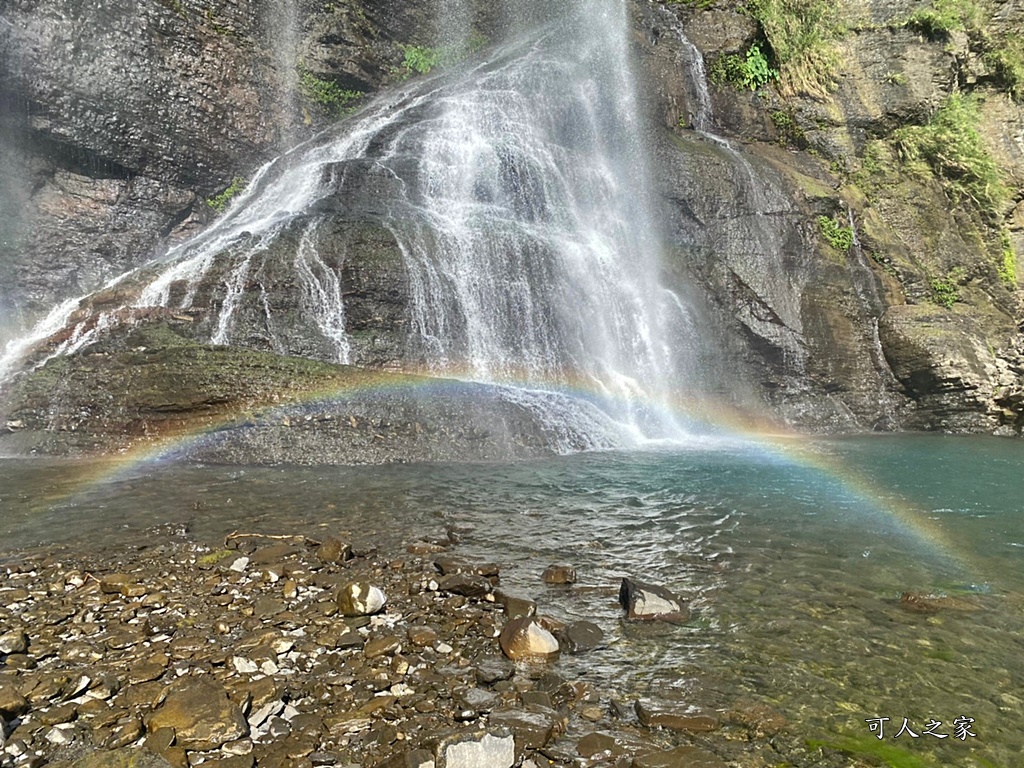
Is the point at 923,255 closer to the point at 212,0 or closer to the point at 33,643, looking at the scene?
the point at 33,643

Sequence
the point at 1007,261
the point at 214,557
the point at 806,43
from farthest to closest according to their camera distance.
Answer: the point at 806,43, the point at 1007,261, the point at 214,557

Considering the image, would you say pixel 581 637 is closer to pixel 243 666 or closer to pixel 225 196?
pixel 243 666

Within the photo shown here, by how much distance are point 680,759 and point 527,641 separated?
46.6 inches

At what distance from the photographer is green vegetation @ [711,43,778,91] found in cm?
2325

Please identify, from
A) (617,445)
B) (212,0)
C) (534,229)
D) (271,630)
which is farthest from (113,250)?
(271,630)

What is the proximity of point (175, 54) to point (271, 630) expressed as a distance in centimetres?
2217

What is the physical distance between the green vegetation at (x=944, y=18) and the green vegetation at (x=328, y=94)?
2062 centimetres

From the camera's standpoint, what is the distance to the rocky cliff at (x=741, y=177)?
16938 millimetres

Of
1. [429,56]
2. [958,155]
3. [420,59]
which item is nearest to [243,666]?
[958,155]

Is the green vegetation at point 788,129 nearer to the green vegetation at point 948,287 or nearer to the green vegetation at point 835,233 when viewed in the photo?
the green vegetation at point 835,233

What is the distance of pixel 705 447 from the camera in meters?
13.5

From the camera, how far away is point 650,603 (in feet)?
14.6

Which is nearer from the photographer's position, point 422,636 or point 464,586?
point 422,636

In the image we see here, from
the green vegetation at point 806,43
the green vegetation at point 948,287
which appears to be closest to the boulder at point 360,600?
the green vegetation at point 948,287
